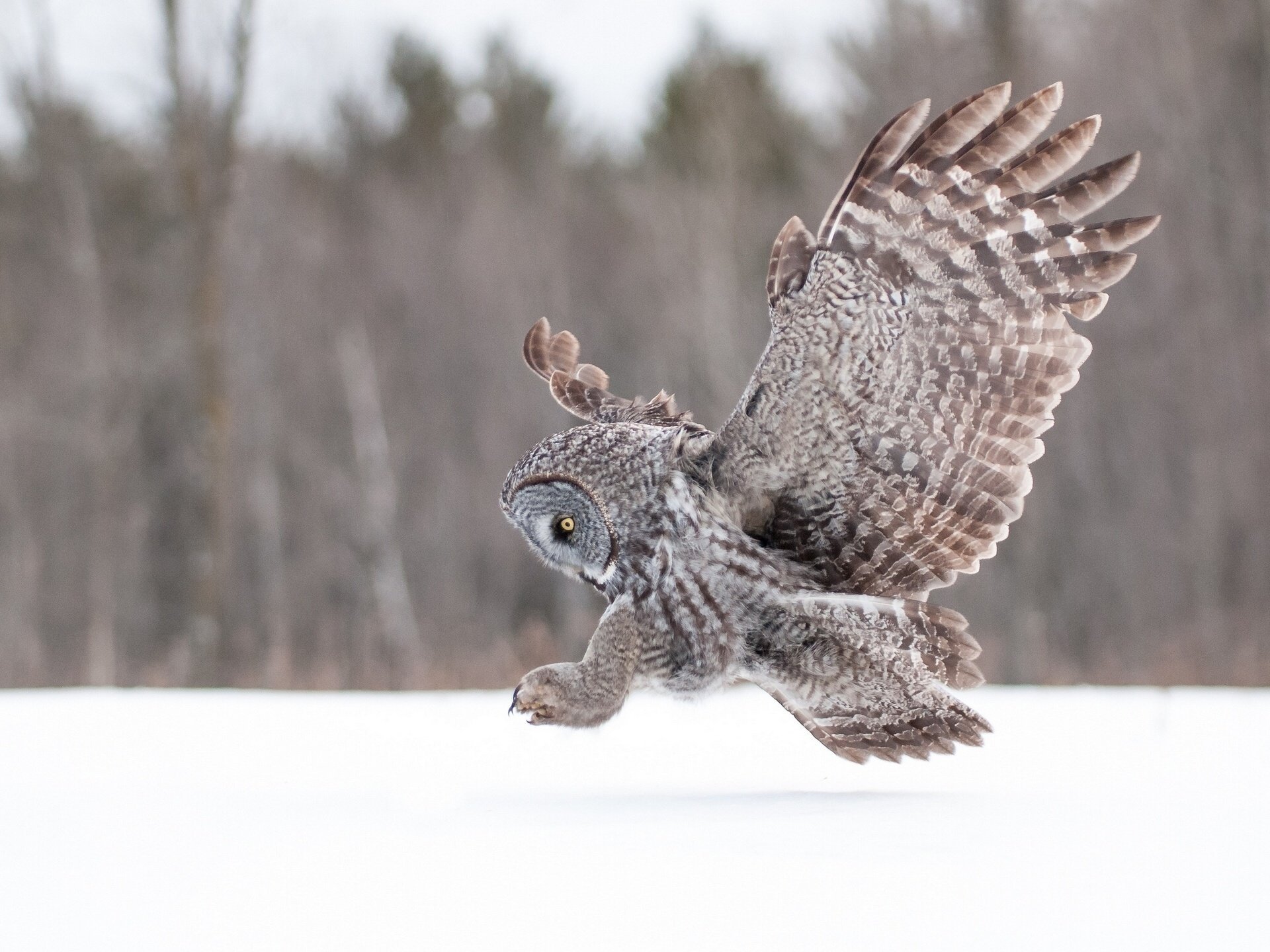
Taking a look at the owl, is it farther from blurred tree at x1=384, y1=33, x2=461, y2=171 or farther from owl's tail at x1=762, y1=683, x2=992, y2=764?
blurred tree at x1=384, y1=33, x2=461, y2=171

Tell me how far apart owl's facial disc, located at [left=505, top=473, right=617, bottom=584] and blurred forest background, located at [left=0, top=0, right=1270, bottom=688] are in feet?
17.7

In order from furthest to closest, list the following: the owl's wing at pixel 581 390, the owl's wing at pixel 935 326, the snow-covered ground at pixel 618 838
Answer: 1. the owl's wing at pixel 581 390
2. the owl's wing at pixel 935 326
3. the snow-covered ground at pixel 618 838

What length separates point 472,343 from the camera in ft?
67.3

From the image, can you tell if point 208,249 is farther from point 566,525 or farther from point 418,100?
point 418,100

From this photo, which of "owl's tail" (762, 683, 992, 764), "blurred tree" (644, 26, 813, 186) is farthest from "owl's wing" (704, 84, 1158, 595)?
"blurred tree" (644, 26, 813, 186)

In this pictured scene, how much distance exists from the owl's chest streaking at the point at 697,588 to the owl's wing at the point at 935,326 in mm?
149

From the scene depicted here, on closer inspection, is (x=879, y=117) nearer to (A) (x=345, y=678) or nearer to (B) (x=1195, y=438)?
(B) (x=1195, y=438)

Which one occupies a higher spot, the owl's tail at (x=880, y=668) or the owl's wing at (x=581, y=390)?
the owl's wing at (x=581, y=390)

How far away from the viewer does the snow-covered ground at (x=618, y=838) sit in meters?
1.83

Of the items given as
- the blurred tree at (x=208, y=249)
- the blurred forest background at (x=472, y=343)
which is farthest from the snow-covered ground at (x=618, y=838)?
the blurred tree at (x=208, y=249)

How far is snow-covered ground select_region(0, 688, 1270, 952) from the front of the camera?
183cm

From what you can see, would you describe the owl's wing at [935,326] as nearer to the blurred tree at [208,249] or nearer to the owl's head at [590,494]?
the owl's head at [590,494]

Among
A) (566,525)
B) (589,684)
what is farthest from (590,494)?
(589,684)

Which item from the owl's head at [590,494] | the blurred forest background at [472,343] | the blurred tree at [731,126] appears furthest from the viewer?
the blurred tree at [731,126]
